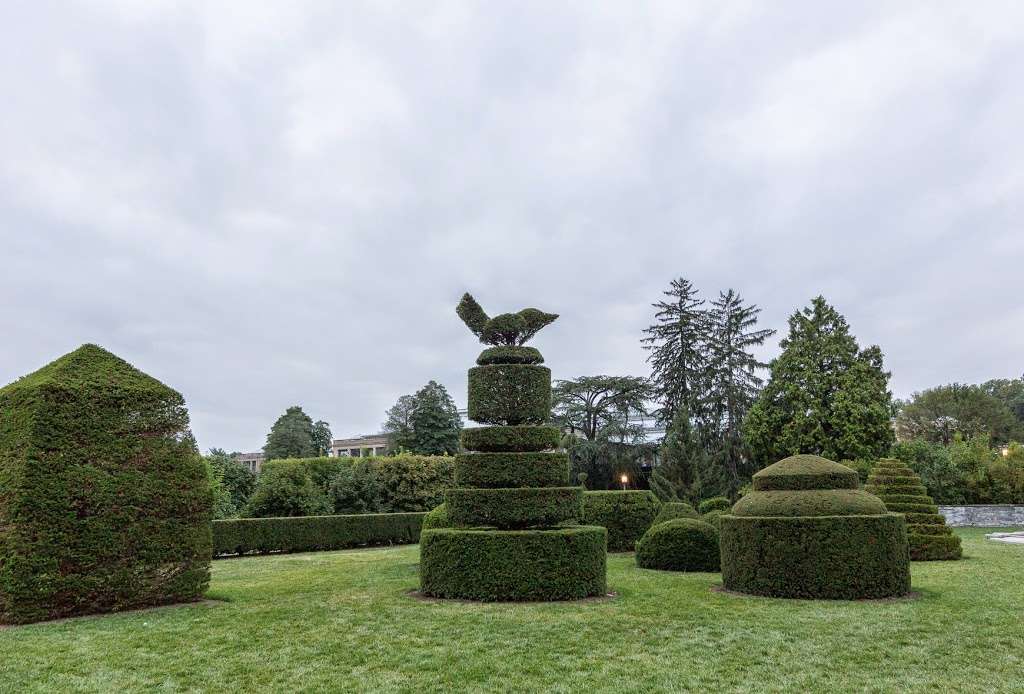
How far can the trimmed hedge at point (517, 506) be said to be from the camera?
31.9 feet

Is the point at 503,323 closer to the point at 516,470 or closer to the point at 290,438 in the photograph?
the point at 516,470

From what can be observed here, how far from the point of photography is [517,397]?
10.4 meters

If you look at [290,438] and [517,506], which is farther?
[290,438]

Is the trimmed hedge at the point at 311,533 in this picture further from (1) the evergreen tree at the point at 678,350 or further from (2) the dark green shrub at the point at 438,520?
(1) the evergreen tree at the point at 678,350

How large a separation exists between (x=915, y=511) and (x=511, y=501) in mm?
9892

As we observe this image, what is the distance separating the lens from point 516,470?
992 centimetres

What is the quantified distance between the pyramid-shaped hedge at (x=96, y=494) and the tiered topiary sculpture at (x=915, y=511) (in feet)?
43.8

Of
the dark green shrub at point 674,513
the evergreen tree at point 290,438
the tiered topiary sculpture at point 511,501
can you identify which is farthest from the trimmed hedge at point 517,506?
the evergreen tree at point 290,438

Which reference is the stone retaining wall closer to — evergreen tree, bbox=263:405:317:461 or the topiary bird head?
the topiary bird head

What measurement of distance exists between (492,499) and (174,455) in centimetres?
445

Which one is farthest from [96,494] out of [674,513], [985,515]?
[985,515]

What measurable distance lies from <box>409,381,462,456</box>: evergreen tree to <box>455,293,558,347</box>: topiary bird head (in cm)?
3003

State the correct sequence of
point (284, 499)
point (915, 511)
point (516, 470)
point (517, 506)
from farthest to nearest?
Result: 1. point (284, 499)
2. point (915, 511)
3. point (516, 470)
4. point (517, 506)

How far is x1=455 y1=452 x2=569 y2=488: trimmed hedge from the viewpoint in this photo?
9922 millimetres
